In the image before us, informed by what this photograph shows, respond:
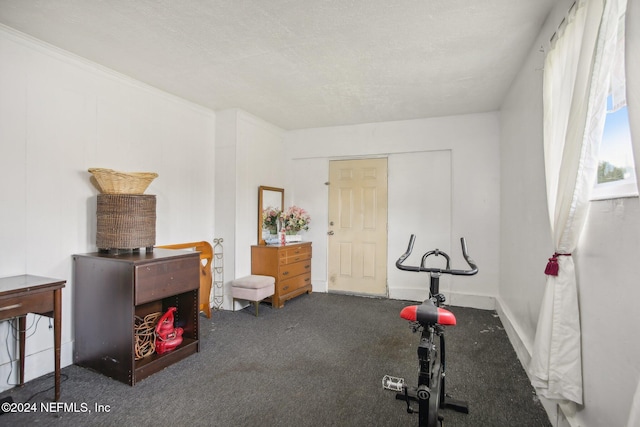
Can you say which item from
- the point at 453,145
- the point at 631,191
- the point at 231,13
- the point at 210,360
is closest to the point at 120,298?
the point at 210,360

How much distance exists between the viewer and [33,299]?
192cm

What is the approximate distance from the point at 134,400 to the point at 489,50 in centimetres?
368

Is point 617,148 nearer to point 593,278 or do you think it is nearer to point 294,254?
point 593,278

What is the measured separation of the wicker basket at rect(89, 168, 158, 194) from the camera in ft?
8.16

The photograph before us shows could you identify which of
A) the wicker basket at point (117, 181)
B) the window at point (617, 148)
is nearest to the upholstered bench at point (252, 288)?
the wicker basket at point (117, 181)

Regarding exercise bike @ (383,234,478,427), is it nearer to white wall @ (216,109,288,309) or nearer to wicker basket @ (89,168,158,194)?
wicker basket @ (89,168,158,194)

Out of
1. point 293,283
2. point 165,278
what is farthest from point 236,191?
point 165,278

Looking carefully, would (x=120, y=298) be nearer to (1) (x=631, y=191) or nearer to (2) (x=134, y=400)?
(2) (x=134, y=400)

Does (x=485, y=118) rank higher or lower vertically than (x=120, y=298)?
higher

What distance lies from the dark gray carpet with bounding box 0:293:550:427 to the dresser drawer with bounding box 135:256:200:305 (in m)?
0.60

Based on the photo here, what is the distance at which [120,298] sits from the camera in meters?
2.25

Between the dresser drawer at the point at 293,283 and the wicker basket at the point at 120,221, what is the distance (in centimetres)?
190

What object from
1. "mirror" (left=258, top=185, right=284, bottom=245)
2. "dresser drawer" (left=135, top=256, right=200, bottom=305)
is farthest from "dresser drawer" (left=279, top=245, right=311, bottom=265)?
"dresser drawer" (left=135, top=256, right=200, bottom=305)

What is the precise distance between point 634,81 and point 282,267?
3.62m
